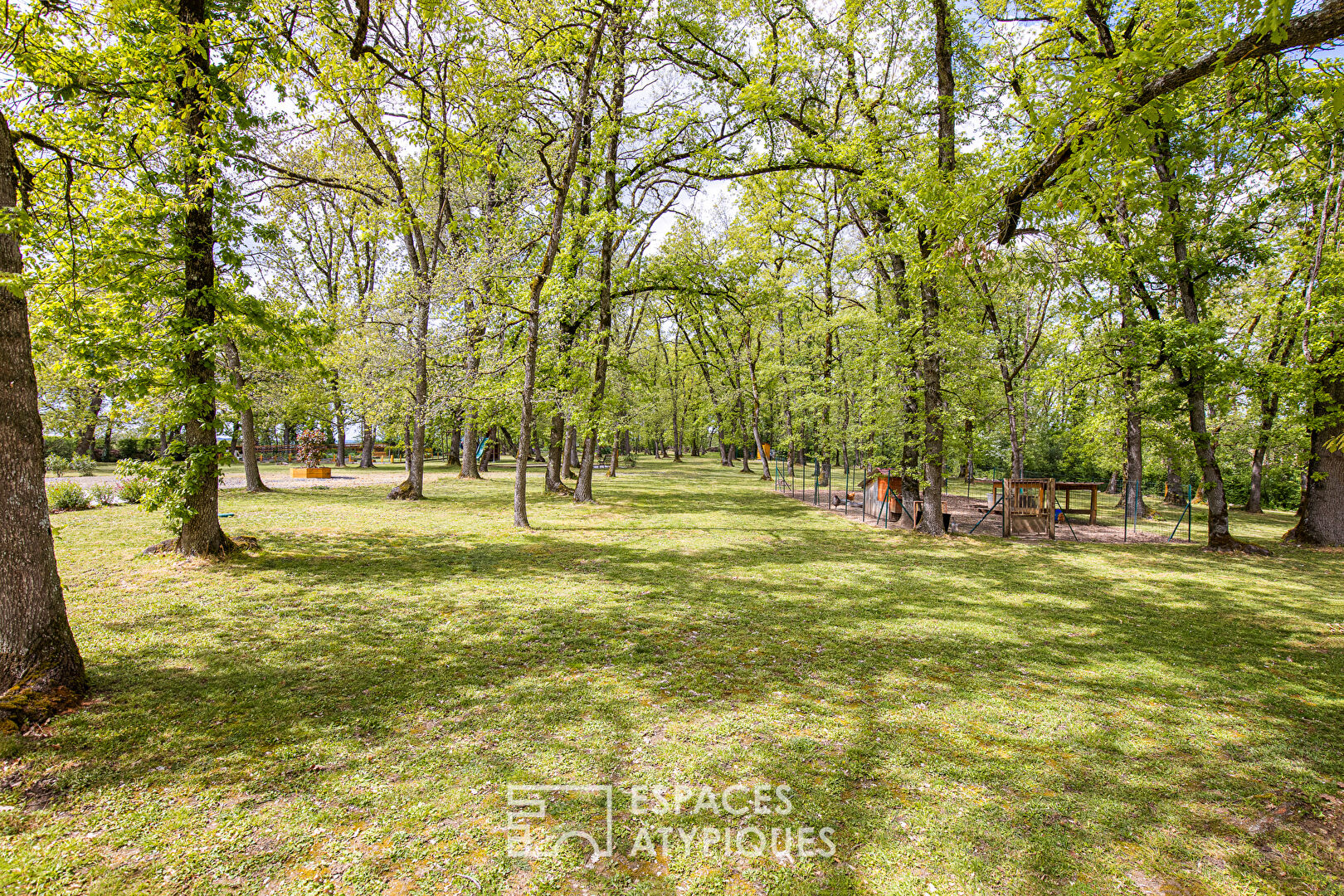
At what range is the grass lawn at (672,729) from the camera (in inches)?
101

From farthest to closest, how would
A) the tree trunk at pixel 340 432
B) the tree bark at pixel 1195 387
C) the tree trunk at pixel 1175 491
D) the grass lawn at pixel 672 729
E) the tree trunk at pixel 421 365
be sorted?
the tree trunk at pixel 340 432, the tree trunk at pixel 1175 491, the tree trunk at pixel 421 365, the tree bark at pixel 1195 387, the grass lawn at pixel 672 729

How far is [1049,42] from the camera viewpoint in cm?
991

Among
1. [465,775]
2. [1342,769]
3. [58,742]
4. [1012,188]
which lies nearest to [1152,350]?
[1012,188]

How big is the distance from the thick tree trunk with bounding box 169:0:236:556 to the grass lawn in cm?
144

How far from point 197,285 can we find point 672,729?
26.0 feet

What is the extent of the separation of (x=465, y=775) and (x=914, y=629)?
4.93 meters

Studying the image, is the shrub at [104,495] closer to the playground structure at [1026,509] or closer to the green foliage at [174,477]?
the green foliage at [174,477]

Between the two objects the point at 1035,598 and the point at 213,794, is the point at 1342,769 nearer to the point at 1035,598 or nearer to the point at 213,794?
the point at 1035,598

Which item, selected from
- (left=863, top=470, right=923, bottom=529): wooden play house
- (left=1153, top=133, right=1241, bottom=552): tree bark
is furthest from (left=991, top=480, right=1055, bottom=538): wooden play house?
(left=1153, top=133, right=1241, bottom=552): tree bark

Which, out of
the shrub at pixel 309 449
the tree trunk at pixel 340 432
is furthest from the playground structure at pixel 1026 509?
the shrub at pixel 309 449

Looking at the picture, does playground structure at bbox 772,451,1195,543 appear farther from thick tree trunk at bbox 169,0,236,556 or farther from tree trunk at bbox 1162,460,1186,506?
thick tree trunk at bbox 169,0,236,556

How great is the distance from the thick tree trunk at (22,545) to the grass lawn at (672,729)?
314 millimetres

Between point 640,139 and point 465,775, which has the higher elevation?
point 640,139

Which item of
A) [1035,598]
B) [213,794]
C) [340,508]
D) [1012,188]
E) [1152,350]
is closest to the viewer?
[213,794]
